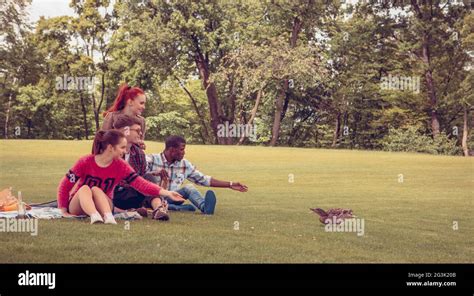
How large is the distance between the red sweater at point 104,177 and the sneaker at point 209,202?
1.53 m

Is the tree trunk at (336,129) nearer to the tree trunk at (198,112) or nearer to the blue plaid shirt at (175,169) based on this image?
the tree trunk at (198,112)

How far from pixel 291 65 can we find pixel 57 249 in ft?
87.9

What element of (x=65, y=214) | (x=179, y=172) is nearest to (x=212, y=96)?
(x=179, y=172)

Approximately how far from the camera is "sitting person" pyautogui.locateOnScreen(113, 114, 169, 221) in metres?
8.70

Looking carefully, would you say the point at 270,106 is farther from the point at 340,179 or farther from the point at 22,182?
the point at 22,182

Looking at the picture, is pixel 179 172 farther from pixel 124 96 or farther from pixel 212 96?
pixel 212 96

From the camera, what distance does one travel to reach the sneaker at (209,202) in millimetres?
9406

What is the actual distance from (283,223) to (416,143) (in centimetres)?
2671

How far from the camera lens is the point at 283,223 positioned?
29.8 ft

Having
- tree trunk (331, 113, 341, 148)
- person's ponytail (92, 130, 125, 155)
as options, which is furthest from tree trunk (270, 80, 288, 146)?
person's ponytail (92, 130, 125, 155)

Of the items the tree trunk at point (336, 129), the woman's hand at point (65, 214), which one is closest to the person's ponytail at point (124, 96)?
the woman's hand at point (65, 214)

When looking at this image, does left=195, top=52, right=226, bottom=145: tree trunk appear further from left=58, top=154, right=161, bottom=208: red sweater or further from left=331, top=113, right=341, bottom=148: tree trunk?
left=58, top=154, right=161, bottom=208: red sweater

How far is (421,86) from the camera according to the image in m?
38.6
